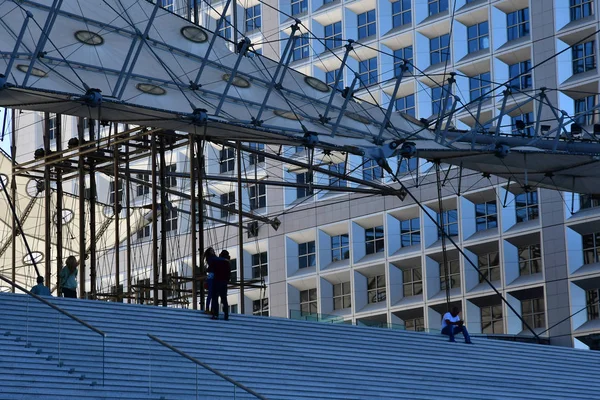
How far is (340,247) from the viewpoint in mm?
57000

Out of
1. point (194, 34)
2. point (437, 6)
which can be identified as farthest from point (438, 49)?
point (194, 34)

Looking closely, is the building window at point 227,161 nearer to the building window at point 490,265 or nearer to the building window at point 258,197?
the building window at point 258,197

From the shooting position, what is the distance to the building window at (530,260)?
5066cm

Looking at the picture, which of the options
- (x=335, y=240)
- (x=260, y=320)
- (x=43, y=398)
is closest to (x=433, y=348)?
(x=260, y=320)

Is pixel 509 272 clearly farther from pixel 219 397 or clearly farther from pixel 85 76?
pixel 219 397

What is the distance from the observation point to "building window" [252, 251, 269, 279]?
59.0 meters

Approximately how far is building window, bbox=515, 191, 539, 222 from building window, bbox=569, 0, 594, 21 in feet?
25.3

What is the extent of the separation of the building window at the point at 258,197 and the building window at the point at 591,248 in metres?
16.4

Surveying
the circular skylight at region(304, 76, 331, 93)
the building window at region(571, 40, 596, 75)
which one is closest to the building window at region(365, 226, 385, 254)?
the building window at region(571, 40, 596, 75)

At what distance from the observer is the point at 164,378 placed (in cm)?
1970

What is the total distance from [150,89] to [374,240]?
84.1 feet

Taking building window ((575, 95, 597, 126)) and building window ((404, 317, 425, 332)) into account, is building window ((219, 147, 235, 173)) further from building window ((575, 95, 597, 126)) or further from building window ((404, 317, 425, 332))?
building window ((575, 95, 597, 126))

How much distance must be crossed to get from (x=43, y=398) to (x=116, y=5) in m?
17.6

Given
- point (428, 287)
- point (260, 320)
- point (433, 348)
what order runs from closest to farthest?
point (260, 320) < point (433, 348) < point (428, 287)
